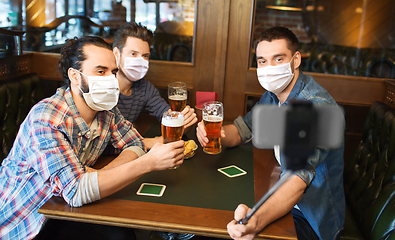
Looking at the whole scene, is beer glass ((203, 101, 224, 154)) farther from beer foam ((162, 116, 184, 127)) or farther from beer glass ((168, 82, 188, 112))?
beer glass ((168, 82, 188, 112))

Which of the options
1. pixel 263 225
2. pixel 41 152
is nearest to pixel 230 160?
pixel 263 225

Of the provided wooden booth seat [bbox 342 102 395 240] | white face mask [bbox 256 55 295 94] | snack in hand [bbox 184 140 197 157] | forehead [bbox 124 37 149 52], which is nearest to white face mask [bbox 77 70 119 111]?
snack in hand [bbox 184 140 197 157]

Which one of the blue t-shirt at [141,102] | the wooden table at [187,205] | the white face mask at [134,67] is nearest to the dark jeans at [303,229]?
the wooden table at [187,205]

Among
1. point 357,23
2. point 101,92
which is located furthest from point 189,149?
point 357,23

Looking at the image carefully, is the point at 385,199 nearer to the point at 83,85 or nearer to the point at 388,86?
the point at 388,86

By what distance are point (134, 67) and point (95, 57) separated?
0.72 m

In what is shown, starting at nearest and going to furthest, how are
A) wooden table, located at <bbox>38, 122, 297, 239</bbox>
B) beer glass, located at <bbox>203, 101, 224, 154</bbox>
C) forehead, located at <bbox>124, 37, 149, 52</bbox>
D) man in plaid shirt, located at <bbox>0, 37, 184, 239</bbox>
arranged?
wooden table, located at <bbox>38, 122, 297, 239</bbox>, man in plaid shirt, located at <bbox>0, 37, 184, 239</bbox>, beer glass, located at <bbox>203, 101, 224, 154</bbox>, forehead, located at <bbox>124, 37, 149, 52</bbox>

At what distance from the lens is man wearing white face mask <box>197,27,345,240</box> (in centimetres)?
114

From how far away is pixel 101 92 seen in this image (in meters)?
1.52

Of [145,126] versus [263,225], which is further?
[145,126]

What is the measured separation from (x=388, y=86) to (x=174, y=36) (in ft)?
→ 6.04

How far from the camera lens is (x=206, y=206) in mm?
1192

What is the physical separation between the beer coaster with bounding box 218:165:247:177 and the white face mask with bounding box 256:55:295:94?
1.85 ft

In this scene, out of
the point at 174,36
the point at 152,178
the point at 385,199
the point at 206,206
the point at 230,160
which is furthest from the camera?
the point at 174,36
